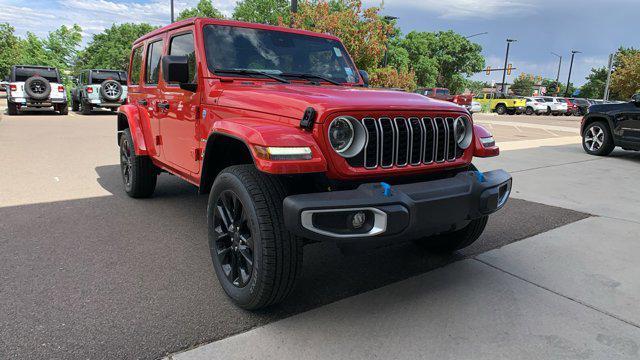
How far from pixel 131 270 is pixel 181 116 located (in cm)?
135

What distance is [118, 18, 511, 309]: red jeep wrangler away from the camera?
234 cm

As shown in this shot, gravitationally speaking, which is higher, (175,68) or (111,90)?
(175,68)

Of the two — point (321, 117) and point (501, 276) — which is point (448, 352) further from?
point (321, 117)

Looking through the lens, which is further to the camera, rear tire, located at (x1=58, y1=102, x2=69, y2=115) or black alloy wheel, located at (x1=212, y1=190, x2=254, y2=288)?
rear tire, located at (x1=58, y1=102, x2=69, y2=115)

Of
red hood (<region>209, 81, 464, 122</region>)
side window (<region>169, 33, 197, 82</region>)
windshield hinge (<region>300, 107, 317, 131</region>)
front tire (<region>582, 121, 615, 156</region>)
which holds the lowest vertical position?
front tire (<region>582, 121, 615, 156</region>)

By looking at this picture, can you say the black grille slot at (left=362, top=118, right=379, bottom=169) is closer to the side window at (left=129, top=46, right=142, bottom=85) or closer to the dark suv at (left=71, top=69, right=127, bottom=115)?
the side window at (left=129, top=46, right=142, bottom=85)

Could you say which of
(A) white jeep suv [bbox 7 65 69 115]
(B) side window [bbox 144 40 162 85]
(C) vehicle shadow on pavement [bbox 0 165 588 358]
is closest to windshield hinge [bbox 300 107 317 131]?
(C) vehicle shadow on pavement [bbox 0 165 588 358]

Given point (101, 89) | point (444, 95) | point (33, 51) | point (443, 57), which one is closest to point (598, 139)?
point (444, 95)

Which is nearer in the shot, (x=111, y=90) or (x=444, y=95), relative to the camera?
(x=111, y=90)

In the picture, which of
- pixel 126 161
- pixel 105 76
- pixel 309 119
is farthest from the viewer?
pixel 105 76

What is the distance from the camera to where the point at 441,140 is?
118 inches

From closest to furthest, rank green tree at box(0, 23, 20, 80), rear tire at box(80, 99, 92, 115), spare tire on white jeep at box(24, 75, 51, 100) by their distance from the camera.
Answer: spare tire on white jeep at box(24, 75, 51, 100)
rear tire at box(80, 99, 92, 115)
green tree at box(0, 23, 20, 80)

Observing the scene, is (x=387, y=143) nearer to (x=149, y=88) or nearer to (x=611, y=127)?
(x=149, y=88)

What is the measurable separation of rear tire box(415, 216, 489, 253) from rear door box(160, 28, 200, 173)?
2047 millimetres
